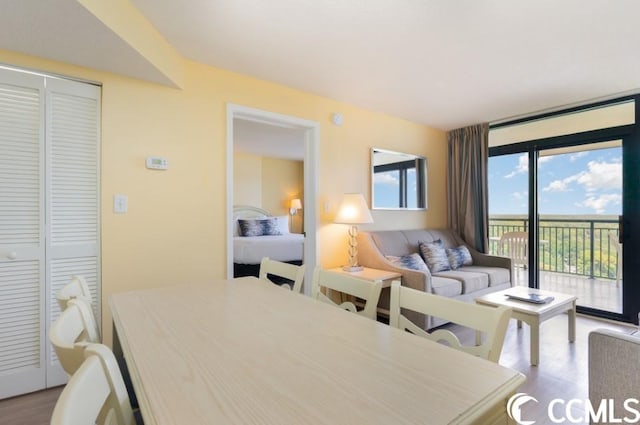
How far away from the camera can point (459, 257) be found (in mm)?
3850

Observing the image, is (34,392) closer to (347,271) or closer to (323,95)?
(347,271)

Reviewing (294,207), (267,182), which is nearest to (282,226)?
(294,207)

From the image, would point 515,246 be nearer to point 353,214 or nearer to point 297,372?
point 353,214

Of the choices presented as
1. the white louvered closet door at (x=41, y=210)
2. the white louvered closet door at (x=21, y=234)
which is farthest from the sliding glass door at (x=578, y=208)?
the white louvered closet door at (x=21, y=234)

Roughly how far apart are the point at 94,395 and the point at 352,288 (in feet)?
3.36

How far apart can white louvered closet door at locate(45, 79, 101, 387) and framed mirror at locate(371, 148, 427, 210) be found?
8.98ft

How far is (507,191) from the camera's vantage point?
13.8 feet

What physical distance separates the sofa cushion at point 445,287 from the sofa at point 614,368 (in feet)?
5.62

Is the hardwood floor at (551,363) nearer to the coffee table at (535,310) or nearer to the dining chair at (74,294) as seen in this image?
the coffee table at (535,310)

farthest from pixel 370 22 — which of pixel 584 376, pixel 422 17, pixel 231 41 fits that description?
pixel 584 376

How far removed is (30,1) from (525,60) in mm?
3156

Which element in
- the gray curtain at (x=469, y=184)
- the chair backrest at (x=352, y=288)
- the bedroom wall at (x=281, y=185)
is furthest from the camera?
the bedroom wall at (x=281, y=185)

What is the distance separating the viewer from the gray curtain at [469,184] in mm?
4191

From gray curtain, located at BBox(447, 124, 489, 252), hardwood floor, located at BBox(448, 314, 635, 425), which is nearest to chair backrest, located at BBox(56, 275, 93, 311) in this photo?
hardwood floor, located at BBox(448, 314, 635, 425)
